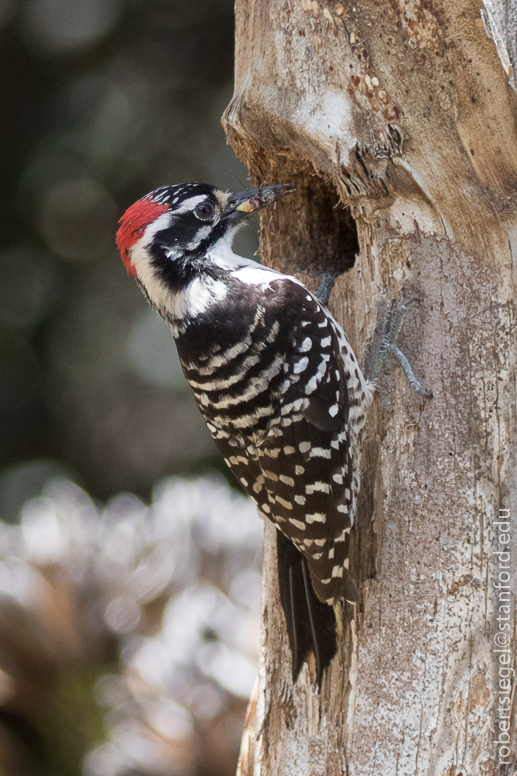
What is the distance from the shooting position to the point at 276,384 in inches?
72.8

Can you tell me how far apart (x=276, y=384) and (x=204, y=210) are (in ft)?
1.94

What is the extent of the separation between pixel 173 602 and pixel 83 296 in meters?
2.00

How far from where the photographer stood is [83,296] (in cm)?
390

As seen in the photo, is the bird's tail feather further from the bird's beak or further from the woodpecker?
the bird's beak

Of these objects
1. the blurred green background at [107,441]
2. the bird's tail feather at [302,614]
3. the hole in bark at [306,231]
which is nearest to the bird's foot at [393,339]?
the hole in bark at [306,231]

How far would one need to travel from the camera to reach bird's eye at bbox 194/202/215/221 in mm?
2010

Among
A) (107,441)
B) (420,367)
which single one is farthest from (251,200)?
(107,441)

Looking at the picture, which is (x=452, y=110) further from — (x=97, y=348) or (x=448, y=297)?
(x=97, y=348)

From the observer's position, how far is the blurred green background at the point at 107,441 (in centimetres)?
239

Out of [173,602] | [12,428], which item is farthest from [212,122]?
[173,602]

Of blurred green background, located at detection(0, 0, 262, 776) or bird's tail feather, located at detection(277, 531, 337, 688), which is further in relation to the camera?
blurred green background, located at detection(0, 0, 262, 776)

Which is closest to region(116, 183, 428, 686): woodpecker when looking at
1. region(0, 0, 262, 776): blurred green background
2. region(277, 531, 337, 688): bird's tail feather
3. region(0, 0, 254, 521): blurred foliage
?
region(277, 531, 337, 688): bird's tail feather

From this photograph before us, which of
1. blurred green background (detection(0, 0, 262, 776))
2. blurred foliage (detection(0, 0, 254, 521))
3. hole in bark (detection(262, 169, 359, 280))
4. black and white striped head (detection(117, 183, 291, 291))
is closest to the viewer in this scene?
black and white striped head (detection(117, 183, 291, 291))

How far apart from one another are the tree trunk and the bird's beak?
0.13 meters
